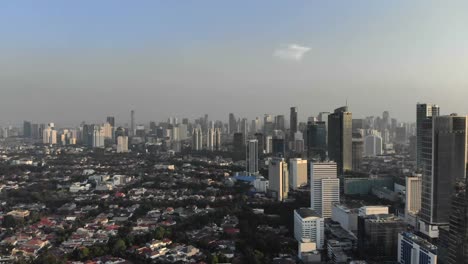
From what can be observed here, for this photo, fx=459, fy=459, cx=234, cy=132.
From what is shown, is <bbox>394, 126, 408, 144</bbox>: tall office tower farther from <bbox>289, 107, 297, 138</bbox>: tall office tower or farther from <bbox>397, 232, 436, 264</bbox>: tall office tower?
<bbox>397, 232, 436, 264</bbox>: tall office tower

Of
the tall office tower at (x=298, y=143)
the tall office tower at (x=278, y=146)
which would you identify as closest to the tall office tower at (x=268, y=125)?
the tall office tower at (x=298, y=143)

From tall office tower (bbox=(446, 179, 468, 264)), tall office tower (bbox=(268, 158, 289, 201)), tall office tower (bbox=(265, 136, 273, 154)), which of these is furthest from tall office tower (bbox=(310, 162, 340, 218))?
tall office tower (bbox=(265, 136, 273, 154))

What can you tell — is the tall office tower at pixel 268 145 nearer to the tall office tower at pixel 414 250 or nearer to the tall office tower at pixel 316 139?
the tall office tower at pixel 316 139

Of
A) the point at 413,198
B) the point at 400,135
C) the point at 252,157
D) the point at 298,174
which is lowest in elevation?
the point at 413,198

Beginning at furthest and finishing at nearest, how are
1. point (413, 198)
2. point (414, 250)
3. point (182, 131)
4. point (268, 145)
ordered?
1. point (182, 131)
2. point (268, 145)
3. point (413, 198)
4. point (414, 250)

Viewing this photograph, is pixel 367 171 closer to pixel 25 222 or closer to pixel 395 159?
pixel 395 159

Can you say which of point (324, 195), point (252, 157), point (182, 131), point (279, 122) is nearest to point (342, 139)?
point (252, 157)

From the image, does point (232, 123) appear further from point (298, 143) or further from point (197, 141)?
point (298, 143)
